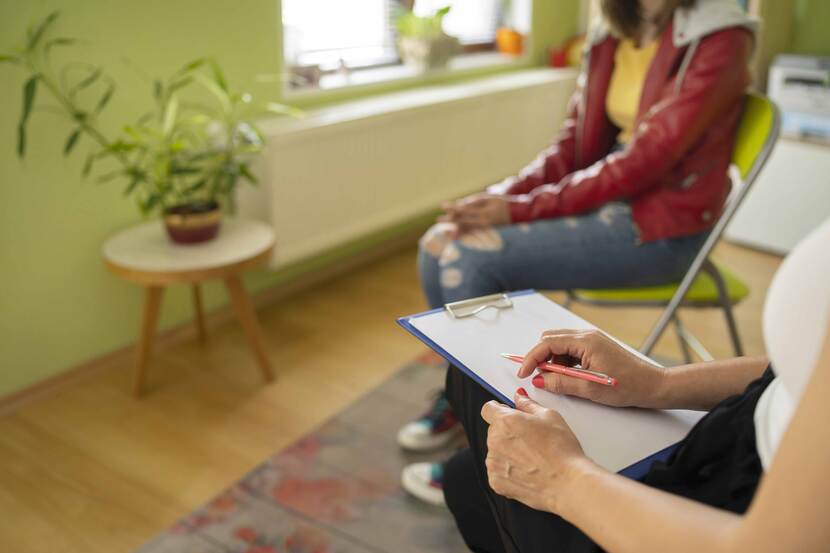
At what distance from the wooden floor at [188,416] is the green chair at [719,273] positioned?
66 cm

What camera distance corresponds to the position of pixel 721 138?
1.57m

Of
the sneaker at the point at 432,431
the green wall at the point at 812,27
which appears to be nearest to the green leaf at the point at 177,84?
the sneaker at the point at 432,431

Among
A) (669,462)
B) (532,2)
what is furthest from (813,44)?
(669,462)

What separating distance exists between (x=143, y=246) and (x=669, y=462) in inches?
58.4

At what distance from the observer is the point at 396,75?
284cm

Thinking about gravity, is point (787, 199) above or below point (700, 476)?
below

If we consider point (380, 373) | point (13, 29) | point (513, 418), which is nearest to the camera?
point (513, 418)

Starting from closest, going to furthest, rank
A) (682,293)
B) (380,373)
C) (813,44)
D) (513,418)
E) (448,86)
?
(513,418), (682,293), (380,373), (448,86), (813,44)

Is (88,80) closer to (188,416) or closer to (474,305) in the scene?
(188,416)

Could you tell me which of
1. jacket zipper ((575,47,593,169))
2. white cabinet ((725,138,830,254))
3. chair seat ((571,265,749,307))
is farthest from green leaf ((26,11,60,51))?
white cabinet ((725,138,830,254))

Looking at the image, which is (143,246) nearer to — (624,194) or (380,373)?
(380,373)

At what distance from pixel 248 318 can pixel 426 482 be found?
682 millimetres

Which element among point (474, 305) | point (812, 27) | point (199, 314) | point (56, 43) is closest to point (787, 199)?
point (812, 27)

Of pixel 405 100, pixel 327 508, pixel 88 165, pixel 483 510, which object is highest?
pixel 405 100
